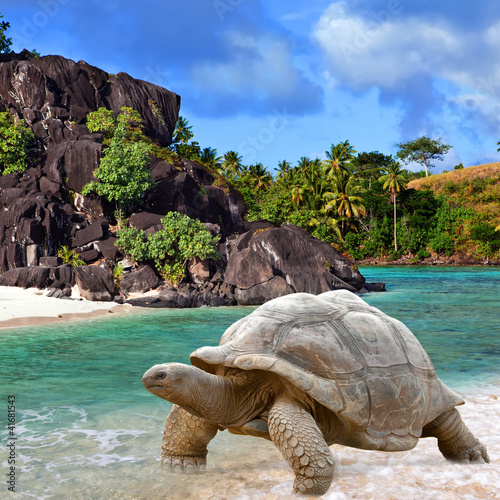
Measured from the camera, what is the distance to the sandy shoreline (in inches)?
544

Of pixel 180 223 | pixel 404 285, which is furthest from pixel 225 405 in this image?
pixel 404 285

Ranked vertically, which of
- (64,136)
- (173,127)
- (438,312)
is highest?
(173,127)

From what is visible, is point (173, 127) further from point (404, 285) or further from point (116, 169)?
point (404, 285)

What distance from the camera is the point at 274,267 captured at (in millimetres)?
20625

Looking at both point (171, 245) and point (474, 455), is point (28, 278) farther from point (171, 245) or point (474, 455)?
point (474, 455)

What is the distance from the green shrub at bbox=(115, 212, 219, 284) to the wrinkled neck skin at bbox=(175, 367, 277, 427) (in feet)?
55.8

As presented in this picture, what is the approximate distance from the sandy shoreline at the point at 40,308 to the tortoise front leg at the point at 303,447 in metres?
11.3

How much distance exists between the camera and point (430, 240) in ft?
180

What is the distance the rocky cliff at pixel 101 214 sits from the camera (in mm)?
19812

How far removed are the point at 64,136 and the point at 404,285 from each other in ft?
71.2

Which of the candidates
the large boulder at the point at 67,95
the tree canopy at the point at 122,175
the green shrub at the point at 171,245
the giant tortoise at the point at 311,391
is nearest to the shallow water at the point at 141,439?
Result: the giant tortoise at the point at 311,391

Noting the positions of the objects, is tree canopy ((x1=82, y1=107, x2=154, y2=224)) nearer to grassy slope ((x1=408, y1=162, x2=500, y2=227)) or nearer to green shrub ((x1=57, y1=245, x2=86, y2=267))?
green shrub ((x1=57, y1=245, x2=86, y2=267))

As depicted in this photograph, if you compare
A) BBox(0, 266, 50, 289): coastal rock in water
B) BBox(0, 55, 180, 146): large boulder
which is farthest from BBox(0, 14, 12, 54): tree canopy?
BBox(0, 266, 50, 289): coastal rock in water

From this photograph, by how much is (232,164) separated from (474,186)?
29.5m
